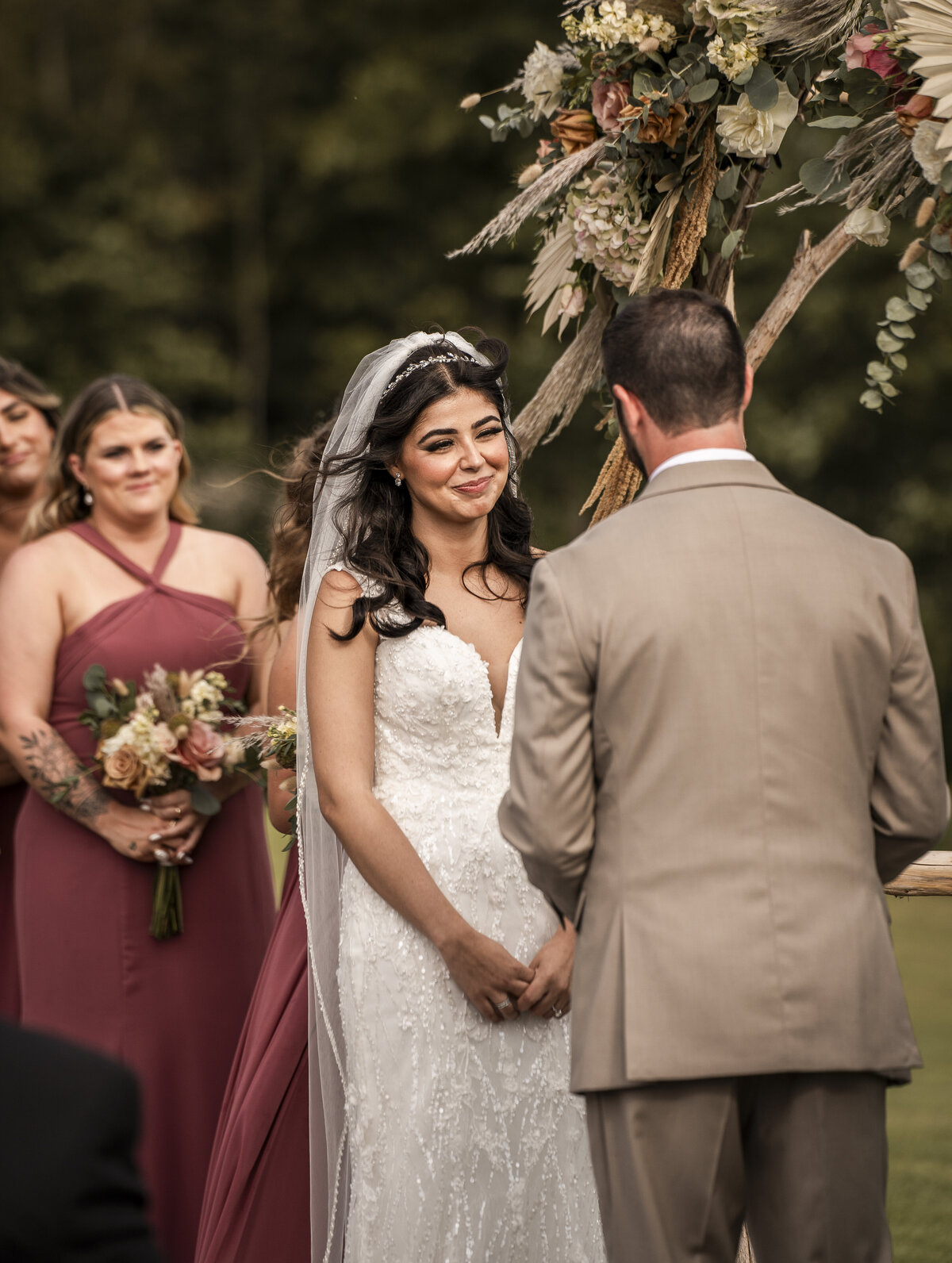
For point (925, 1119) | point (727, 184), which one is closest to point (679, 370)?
point (727, 184)

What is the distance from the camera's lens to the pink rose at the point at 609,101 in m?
3.28

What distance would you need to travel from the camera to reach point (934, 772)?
2.37 m

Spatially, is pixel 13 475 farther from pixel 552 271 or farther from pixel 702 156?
pixel 702 156

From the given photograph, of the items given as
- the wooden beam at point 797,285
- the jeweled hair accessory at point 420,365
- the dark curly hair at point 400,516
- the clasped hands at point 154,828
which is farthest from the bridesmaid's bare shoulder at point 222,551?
the wooden beam at point 797,285

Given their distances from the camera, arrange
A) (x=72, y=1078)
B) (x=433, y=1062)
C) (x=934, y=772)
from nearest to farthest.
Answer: (x=72, y=1078)
(x=934, y=772)
(x=433, y=1062)

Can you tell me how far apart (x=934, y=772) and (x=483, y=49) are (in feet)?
60.2

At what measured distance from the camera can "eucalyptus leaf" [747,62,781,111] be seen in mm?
3145

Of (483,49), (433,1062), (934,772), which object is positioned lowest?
(433,1062)

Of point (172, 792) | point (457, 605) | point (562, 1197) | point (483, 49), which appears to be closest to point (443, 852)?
point (457, 605)

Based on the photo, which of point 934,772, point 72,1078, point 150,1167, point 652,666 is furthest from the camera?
point 150,1167

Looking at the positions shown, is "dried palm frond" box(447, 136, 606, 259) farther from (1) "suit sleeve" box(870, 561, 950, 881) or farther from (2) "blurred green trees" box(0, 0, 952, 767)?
(2) "blurred green trees" box(0, 0, 952, 767)

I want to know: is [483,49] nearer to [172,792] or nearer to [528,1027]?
[172,792]

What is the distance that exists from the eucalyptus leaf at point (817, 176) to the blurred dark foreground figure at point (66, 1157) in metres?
2.40

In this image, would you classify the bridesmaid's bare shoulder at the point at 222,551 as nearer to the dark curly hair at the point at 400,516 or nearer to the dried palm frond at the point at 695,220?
the dark curly hair at the point at 400,516
